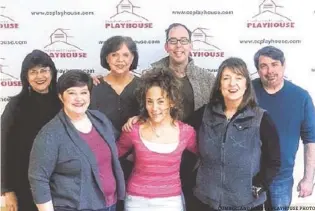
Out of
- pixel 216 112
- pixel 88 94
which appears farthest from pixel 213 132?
pixel 88 94

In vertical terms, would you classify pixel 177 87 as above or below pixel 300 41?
below

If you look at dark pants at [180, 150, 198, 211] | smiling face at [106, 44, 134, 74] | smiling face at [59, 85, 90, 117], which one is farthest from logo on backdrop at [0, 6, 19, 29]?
dark pants at [180, 150, 198, 211]

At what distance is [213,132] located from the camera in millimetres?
1939

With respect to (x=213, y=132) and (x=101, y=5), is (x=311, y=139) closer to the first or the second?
(x=213, y=132)

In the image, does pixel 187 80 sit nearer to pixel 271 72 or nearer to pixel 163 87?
pixel 163 87

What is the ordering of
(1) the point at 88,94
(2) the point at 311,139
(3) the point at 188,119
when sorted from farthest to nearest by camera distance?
(2) the point at 311,139 < (3) the point at 188,119 < (1) the point at 88,94

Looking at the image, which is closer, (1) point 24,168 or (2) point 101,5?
(1) point 24,168

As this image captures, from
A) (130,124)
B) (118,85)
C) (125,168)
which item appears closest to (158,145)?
(130,124)

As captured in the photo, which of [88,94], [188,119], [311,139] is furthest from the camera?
[311,139]

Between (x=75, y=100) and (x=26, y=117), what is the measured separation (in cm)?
43

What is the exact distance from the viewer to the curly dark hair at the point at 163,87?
77.6 inches

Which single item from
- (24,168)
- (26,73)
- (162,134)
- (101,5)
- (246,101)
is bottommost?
(24,168)

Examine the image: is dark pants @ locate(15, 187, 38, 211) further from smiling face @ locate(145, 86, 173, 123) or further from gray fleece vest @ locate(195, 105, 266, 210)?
gray fleece vest @ locate(195, 105, 266, 210)

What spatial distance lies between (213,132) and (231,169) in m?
0.18
